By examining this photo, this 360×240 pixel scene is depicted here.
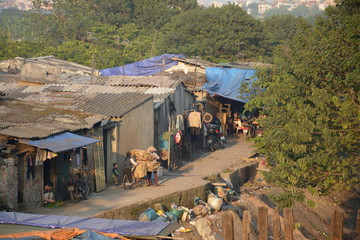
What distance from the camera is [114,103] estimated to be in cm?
1822

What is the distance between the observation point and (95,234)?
9.23m

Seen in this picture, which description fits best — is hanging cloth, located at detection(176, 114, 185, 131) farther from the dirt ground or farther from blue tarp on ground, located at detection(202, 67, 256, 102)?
blue tarp on ground, located at detection(202, 67, 256, 102)

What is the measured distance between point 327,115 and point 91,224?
6.14m

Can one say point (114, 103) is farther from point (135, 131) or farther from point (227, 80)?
point (227, 80)

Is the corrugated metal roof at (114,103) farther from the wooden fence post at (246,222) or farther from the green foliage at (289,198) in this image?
the wooden fence post at (246,222)

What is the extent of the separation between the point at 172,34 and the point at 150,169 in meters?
29.8

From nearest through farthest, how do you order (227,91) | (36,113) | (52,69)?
(36,113) < (227,91) < (52,69)

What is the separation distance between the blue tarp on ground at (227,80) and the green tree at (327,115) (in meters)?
11.3

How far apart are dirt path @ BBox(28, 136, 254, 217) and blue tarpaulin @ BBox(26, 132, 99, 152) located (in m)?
1.56

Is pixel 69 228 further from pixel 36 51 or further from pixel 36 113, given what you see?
pixel 36 51

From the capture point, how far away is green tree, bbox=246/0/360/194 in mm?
12531

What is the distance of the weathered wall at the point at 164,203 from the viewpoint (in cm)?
1348

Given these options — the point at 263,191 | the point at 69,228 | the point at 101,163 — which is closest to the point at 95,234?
the point at 69,228

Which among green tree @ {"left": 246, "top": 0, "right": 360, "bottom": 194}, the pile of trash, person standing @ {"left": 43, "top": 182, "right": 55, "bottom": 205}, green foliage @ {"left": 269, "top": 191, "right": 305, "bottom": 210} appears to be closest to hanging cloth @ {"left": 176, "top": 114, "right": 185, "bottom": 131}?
the pile of trash
